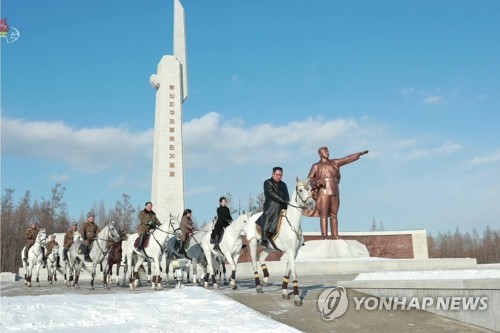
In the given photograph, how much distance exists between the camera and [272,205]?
1110cm

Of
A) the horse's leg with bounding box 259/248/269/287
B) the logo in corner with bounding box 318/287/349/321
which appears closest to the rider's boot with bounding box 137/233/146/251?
the horse's leg with bounding box 259/248/269/287

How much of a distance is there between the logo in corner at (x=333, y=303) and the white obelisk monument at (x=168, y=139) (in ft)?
82.6

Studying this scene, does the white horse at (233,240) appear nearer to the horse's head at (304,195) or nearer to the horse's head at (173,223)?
the horse's head at (173,223)

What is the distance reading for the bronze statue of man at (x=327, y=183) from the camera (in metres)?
22.7

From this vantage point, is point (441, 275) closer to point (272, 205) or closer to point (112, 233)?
point (272, 205)

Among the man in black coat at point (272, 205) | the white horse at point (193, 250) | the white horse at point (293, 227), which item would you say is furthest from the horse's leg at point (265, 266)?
the white horse at point (193, 250)

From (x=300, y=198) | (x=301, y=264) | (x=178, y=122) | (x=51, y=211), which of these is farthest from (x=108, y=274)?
(x=51, y=211)

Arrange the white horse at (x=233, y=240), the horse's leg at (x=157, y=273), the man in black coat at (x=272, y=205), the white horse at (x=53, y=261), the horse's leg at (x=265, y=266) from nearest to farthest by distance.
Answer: the man in black coat at (x=272, y=205) → the horse's leg at (x=265, y=266) → the white horse at (x=233, y=240) → the horse's leg at (x=157, y=273) → the white horse at (x=53, y=261)

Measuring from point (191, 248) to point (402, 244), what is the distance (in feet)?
70.7

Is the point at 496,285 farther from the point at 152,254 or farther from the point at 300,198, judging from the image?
the point at 152,254

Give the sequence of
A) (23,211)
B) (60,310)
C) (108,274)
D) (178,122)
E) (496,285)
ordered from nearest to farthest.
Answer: (496,285), (60,310), (108,274), (178,122), (23,211)

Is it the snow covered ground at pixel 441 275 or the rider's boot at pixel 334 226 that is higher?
the rider's boot at pixel 334 226

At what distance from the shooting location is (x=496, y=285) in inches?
305

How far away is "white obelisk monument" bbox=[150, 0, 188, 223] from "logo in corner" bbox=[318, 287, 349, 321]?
82.6 feet
